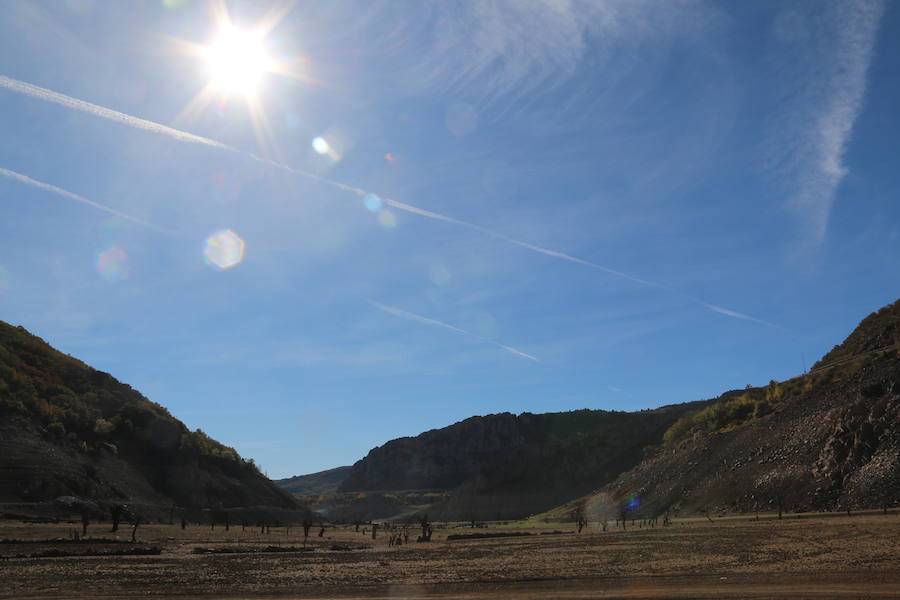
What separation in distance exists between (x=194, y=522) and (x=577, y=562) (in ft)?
205

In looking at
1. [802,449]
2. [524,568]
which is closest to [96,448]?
[524,568]

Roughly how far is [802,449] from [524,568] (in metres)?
38.2

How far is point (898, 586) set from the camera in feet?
58.1

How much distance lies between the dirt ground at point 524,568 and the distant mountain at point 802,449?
7713 mm

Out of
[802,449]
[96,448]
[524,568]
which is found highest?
[96,448]

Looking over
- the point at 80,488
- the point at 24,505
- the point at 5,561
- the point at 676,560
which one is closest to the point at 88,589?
the point at 5,561

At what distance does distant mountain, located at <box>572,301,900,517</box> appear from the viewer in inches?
1935

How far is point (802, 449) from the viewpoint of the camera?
56.5 meters

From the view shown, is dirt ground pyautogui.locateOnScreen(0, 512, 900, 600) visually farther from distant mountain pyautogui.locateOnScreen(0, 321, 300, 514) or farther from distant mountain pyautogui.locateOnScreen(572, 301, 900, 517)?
distant mountain pyautogui.locateOnScreen(0, 321, 300, 514)

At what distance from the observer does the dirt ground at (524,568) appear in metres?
20.9

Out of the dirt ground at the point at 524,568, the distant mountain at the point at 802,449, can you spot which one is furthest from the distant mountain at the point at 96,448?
the distant mountain at the point at 802,449

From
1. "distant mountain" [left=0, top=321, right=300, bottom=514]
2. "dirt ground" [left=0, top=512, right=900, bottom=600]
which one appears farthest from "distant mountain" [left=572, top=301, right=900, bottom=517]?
"distant mountain" [left=0, top=321, right=300, bottom=514]

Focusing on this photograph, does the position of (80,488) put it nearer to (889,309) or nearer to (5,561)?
(5,561)

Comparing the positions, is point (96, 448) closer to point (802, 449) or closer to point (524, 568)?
point (524, 568)
